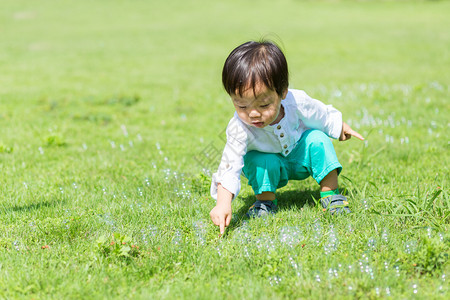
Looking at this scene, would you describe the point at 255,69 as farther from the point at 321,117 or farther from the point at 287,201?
the point at 287,201

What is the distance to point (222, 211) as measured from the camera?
3.69m

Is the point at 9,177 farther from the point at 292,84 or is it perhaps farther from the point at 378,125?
the point at 292,84

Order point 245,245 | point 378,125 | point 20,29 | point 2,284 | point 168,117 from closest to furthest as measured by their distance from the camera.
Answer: point 2,284, point 245,245, point 378,125, point 168,117, point 20,29

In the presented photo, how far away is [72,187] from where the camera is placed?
4.80 m

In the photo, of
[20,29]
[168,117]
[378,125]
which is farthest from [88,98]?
[20,29]

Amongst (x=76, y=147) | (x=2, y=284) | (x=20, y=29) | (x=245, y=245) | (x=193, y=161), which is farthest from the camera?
(x=20, y=29)

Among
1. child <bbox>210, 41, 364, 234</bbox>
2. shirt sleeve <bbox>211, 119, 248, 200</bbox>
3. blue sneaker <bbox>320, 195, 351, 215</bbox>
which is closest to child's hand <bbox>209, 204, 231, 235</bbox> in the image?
child <bbox>210, 41, 364, 234</bbox>

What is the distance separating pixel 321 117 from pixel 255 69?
3.39ft

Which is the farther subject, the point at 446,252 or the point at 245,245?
the point at 245,245

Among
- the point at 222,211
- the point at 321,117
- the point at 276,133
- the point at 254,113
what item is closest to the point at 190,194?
the point at 222,211

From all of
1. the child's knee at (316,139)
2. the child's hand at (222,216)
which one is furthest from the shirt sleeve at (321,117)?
the child's hand at (222,216)

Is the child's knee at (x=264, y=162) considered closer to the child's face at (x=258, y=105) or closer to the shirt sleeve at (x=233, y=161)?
the shirt sleeve at (x=233, y=161)

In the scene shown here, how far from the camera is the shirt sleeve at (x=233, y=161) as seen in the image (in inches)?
154

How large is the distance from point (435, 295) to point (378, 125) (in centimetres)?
442
